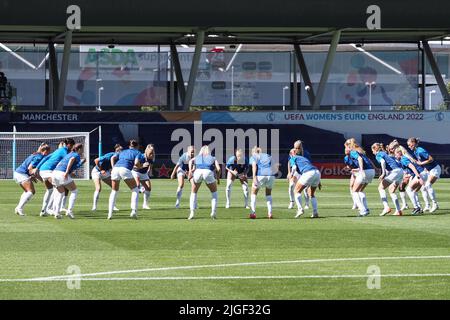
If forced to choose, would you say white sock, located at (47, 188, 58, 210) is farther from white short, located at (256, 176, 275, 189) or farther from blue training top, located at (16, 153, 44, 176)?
white short, located at (256, 176, 275, 189)

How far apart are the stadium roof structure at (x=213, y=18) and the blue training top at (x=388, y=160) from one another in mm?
28886

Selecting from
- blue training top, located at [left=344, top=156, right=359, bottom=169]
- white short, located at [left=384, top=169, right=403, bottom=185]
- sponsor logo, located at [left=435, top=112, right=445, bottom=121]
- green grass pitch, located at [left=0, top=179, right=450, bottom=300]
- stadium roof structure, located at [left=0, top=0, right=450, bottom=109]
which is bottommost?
green grass pitch, located at [left=0, top=179, right=450, bottom=300]

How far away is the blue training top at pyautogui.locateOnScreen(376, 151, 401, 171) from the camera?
27.9m

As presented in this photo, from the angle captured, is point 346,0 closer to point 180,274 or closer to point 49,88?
point 49,88

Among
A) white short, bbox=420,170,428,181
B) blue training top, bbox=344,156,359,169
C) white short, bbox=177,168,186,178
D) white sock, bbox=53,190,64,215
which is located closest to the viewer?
white sock, bbox=53,190,64,215

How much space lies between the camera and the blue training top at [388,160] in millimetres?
27875

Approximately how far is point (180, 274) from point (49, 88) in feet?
167

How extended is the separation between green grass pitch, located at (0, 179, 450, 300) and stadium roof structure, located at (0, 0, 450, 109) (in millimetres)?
28144

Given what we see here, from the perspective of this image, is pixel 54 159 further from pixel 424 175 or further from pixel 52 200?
pixel 424 175

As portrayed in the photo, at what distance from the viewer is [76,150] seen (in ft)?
85.1

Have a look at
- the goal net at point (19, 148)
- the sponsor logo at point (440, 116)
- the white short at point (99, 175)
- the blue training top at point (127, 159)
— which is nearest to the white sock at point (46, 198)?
the white short at point (99, 175)

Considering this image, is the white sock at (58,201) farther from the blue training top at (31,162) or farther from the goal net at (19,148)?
the goal net at (19,148)

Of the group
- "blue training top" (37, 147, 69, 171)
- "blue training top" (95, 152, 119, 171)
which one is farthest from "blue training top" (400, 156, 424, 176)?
"blue training top" (37, 147, 69, 171)
